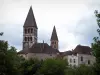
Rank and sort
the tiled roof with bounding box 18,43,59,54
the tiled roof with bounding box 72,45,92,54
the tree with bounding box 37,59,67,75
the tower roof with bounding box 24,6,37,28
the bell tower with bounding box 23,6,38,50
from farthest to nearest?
the tower roof with bounding box 24,6,37,28 → the bell tower with bounding box 23,6,38,50 → the tiled roof with bounding box 18,43,59,54 → the tiled roof with bounding box 72,45,92,54 → the tree with bounding box 37,59,67,75

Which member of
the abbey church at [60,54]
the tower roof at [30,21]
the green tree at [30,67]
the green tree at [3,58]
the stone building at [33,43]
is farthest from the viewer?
the tower roof at [30,21]

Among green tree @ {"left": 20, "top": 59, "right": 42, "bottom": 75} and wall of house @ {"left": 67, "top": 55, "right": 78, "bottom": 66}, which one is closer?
green tree @ {"left": 20, "top": 59, "right": 42, "bottom": 75}

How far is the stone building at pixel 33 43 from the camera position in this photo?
124 metres

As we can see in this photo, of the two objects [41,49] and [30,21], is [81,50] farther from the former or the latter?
[30,21]

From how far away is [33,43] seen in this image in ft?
480

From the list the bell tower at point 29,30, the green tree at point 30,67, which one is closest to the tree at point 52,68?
the green tree at point 30,67

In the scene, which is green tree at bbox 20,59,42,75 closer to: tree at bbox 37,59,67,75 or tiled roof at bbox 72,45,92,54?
tree at bbox 37,59,67,75

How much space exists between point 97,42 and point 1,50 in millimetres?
18576

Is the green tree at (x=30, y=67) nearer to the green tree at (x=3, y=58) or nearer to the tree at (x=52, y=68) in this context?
the tree at (x=52, y=68)

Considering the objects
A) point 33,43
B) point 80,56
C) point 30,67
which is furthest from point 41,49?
point 30,67

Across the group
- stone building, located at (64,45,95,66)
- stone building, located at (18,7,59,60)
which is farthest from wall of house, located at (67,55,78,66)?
stone building, located at (18,7,59,60)

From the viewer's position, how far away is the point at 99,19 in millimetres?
22484

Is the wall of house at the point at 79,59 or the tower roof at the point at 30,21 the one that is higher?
the tower roof at the point at 30,21

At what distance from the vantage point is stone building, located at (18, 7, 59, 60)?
124m
